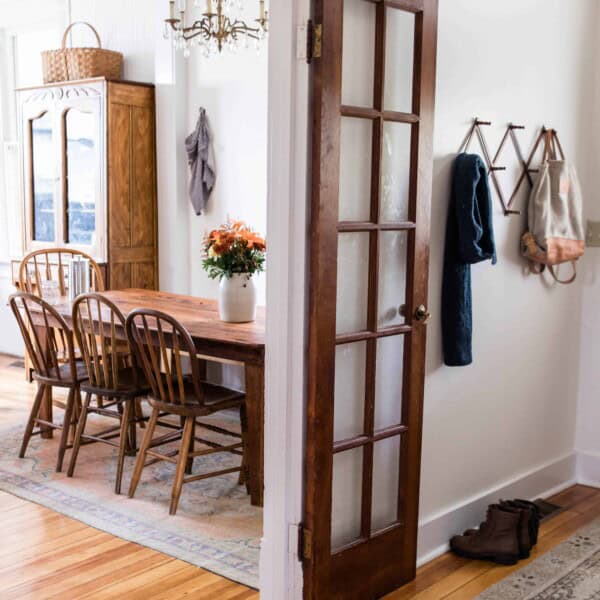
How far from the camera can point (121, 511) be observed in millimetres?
3566

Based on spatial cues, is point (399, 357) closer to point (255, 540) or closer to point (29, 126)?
point (255, 540)

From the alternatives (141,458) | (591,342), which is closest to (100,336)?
(141,458)

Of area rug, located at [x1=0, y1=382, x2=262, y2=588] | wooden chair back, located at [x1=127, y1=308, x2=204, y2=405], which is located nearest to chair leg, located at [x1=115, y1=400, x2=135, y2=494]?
area rug, located at [x1=0, y1=382, x2=262, y2=588]

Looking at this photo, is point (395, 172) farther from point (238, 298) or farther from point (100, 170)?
point (100, 170)

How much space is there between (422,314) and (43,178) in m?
3.94

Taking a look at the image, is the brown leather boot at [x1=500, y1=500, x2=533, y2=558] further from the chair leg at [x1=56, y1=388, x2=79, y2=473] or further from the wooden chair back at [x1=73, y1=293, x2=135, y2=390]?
the chair leg at [x1=56, y1=388, x2=79, y2=473]

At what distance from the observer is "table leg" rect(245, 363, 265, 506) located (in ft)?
11.6

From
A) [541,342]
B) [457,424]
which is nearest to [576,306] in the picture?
[541,342]

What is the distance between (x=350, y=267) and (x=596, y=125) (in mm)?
1770

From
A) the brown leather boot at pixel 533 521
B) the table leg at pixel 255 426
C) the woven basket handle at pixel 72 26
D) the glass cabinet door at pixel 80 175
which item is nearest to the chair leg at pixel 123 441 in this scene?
Result: the table leg at pixel 255 426

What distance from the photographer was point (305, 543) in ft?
8.49

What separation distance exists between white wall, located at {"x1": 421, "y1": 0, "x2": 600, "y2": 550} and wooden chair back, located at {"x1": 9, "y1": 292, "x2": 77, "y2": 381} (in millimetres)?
1880

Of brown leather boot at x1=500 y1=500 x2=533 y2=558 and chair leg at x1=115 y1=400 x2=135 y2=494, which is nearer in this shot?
brown leather boot at x1=500 y1=500 x2=533 y2=558

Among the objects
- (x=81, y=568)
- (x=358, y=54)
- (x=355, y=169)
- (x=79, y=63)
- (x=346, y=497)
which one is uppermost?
(x=79, y=63)
